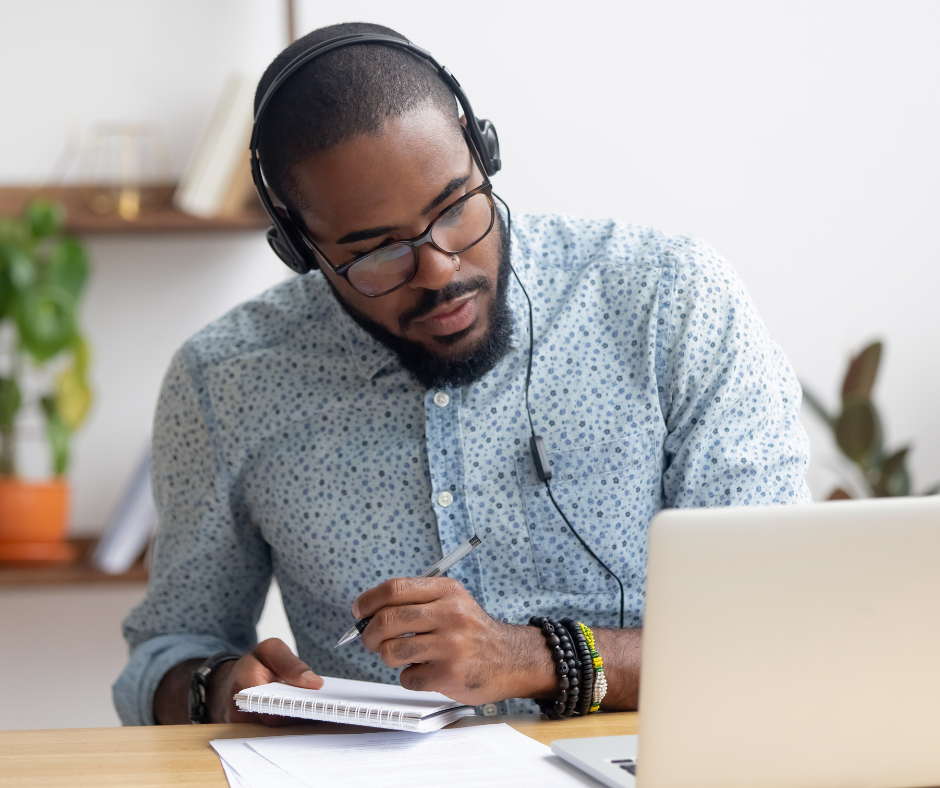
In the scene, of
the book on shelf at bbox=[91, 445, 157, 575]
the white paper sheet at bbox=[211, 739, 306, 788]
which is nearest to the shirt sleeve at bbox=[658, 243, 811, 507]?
the white paper sheet at bbox=[211, 739, 306, 788]

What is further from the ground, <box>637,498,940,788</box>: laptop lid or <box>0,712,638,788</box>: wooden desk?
<box>637,498,940,788</box>: laptop lid

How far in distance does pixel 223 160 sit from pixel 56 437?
0.65 m

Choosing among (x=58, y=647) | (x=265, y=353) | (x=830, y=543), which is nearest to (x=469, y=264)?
(x=265, y=353)

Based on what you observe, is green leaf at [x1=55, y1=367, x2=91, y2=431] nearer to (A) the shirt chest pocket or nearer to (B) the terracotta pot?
(B) the terracotta pot

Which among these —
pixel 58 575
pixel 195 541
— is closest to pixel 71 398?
pixel 58 575

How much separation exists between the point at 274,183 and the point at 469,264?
0.83 ft

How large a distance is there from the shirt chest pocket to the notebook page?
29 centimetres

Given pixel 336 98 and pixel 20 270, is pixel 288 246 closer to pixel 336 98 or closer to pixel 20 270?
pixel 336 98

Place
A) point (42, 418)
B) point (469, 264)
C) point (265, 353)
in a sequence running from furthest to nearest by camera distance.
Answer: point (42, 418) < point (265, 353) < point (469, 264)

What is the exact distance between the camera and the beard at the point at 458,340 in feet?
3.88

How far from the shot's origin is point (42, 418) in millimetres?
2082

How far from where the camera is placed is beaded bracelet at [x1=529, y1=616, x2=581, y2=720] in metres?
0.93

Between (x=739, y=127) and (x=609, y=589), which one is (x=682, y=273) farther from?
(x=739, y=127)

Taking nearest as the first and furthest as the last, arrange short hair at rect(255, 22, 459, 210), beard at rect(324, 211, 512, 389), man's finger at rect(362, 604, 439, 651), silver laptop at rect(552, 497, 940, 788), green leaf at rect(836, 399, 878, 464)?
silver laptop at rect(552, 497, 940, 788) < man's finger at rect(362, 604, 439, 651) < short hair at rect(255, 22, 459, 210) < beard at rect(324, 211, 512, 389) < green leaf at rect(836, 399, 878, 464)
